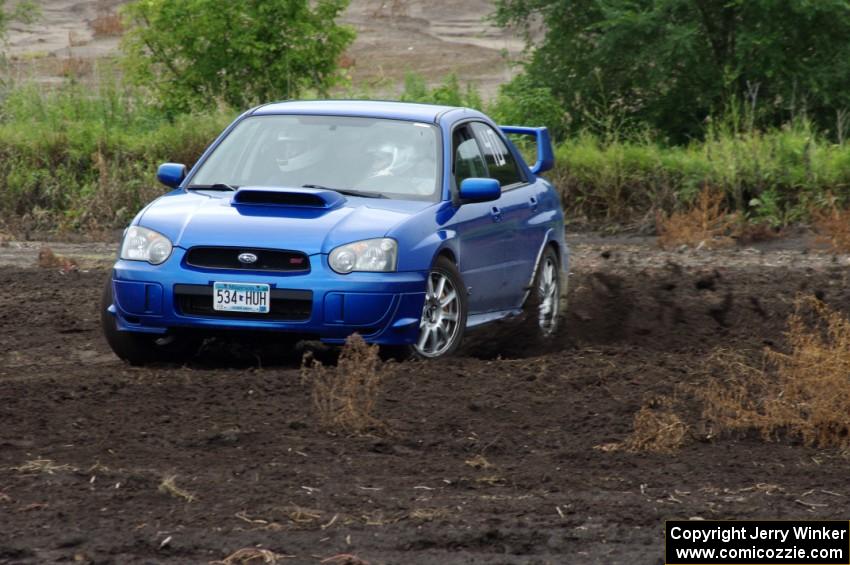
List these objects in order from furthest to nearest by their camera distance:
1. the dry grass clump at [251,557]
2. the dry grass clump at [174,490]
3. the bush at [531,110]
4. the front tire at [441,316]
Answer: the bush at [531,110]
the front tire at [441,316]
the dry grass clump at [174,490]
the dry grass clump at [251,557]

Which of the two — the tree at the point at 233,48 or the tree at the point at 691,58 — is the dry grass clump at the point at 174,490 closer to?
the tree at the point at 233,48

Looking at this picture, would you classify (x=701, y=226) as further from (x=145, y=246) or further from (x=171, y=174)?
(x=145, y=246)

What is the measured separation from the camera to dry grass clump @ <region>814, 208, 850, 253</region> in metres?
16.8

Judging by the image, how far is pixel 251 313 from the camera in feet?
30.4

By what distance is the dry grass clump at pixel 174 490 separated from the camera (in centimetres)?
648

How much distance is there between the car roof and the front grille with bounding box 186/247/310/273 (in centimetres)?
169

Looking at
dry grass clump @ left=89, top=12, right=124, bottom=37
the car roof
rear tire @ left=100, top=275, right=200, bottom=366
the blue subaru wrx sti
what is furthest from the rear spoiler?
dry grass clump @ left=89, top=12, right=124, bottom=37

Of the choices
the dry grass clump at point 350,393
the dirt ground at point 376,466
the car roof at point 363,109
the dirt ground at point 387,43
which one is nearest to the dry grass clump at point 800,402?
the dirt ground at point 376,466

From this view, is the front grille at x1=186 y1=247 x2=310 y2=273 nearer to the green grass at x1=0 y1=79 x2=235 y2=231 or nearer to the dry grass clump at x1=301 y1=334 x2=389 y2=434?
the dry grass clump at x1=301 y1=334 x2=389 y2=434

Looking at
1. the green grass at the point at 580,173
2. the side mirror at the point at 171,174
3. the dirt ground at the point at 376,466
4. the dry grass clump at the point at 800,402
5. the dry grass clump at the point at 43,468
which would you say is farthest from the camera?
the green grass at the point at 580,173

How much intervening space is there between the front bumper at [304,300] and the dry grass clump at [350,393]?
0.58 metres

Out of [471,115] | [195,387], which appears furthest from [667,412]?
[471,115]

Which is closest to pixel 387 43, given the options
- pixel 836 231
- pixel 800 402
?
pixel 836 231

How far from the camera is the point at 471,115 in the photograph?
37.6ft
